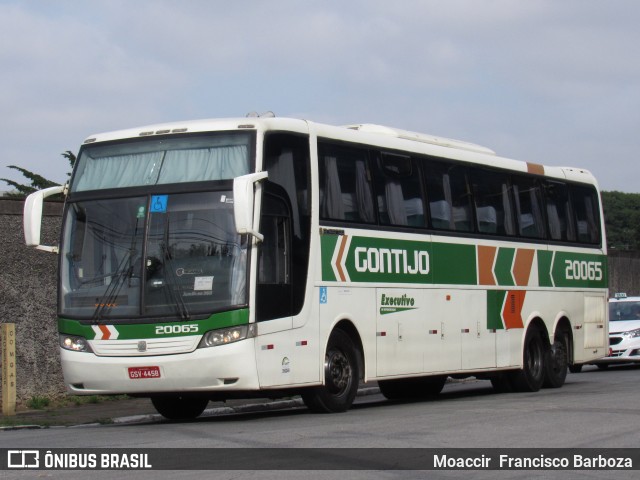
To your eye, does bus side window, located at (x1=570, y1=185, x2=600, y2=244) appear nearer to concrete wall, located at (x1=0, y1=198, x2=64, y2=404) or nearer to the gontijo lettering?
the gontijo lettering

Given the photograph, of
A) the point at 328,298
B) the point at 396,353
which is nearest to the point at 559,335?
the point at 396,353

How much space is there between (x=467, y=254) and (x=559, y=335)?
3.82 metres

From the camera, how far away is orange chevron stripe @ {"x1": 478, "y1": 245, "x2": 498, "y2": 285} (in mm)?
18734

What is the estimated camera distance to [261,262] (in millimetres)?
13812

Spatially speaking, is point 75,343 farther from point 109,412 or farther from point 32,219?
point 109,412

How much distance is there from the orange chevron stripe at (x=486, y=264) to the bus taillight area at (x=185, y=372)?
6196 mm

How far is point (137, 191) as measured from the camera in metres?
14.1

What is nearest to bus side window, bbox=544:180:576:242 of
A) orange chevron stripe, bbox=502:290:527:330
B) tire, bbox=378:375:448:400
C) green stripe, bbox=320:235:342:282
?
orange chevron stripe, bbox=502:290:527:330

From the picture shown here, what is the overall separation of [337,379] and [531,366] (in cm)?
611

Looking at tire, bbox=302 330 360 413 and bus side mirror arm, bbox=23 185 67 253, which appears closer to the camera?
bus side mirror arm, bbox=23 185 67 253

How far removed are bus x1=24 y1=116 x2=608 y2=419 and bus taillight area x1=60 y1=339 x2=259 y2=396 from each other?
17 millimetres

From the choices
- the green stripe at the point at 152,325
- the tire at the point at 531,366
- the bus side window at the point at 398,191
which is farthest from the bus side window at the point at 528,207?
the green stripe at the point at 152,325

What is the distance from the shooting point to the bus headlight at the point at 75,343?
14039 millimetres

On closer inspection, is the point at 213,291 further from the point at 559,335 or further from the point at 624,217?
the point at 624,217
